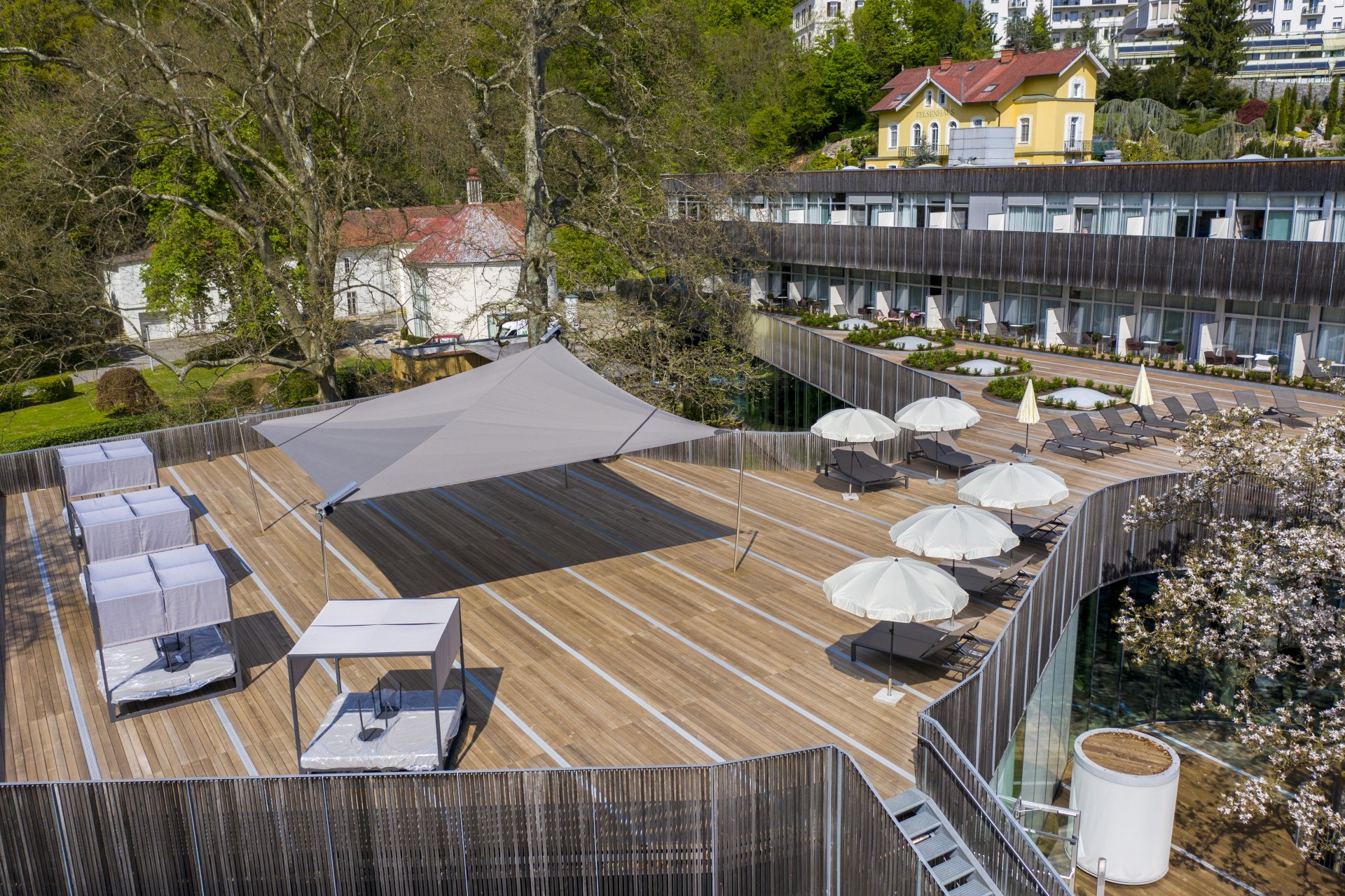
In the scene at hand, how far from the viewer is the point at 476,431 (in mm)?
15766

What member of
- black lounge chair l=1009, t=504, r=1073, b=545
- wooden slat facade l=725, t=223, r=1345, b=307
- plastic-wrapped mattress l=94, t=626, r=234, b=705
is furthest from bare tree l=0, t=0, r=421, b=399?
black lounge chair l=1009, t=504, r=1073, b=545

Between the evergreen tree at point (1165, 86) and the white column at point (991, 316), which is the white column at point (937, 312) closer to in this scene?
the white column at point (991, 316)

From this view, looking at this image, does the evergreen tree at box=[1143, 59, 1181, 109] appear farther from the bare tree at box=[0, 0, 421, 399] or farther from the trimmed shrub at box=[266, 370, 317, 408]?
the trimmed shrub at box=[266, 370, 317, 408]

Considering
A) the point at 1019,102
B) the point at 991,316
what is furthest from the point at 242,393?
the point at 1019,102

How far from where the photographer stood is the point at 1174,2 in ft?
366

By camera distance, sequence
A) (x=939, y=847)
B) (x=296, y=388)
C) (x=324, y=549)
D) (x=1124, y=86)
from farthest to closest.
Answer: (x=1124, y=86), (x=296, y=388), (x=324, y=549), (x=939, y=847)

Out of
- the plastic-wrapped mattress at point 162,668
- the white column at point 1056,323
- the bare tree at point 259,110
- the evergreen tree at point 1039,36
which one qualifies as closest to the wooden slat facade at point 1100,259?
the white column at point 1056,323

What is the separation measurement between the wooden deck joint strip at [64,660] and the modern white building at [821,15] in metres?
83.9

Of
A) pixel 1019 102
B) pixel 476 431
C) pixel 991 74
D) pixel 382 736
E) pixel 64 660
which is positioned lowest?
pixel 64 660

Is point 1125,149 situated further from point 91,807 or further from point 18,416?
point 91,807

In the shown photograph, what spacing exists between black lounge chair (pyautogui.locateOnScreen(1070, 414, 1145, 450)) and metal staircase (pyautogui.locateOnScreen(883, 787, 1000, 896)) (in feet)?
46.2

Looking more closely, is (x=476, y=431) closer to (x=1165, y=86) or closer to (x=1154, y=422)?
(x=1154, y=422)

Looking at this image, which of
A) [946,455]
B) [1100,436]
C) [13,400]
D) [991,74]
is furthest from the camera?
[991,74]

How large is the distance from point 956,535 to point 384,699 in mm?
7577
